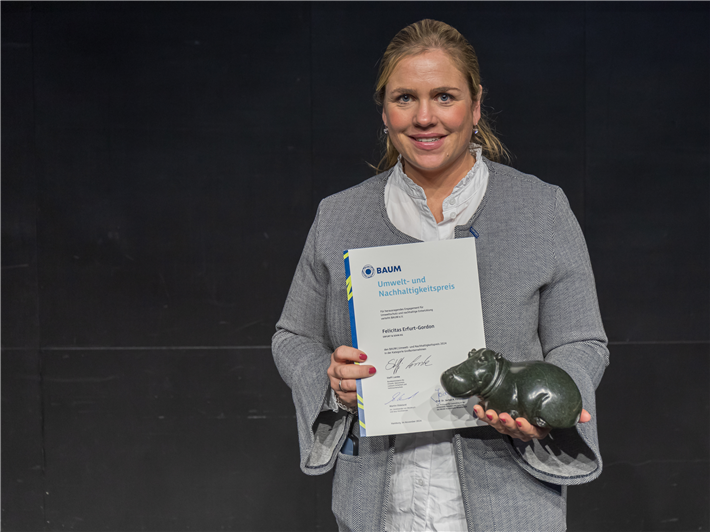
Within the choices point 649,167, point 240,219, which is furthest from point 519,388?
point 649,167

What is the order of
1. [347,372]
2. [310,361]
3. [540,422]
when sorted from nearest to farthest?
[540,422] < [347,372] < [310,361]

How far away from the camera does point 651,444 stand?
2395mm

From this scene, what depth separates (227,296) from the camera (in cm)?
236

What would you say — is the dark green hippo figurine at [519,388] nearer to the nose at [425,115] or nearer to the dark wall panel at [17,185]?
the nose at [425,115]

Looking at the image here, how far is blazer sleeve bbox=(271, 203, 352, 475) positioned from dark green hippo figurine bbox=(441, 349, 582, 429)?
275 mm

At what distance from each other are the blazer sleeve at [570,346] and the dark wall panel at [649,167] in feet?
4.69

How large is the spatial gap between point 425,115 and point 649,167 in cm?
169

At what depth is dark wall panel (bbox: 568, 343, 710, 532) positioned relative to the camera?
2367 mm

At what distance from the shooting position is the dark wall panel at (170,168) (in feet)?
7.55

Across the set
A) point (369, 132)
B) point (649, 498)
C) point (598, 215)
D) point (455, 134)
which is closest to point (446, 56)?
point (455, 134)

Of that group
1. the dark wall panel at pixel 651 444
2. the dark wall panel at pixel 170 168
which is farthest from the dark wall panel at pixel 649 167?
the dark wall panel at pixel 170 168

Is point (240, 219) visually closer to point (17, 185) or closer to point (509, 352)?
point (17, 185)

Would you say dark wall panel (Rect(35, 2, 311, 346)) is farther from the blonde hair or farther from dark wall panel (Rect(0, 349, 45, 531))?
the blonde hair

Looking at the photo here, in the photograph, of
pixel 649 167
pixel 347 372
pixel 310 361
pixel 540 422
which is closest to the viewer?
pixel 540 422
